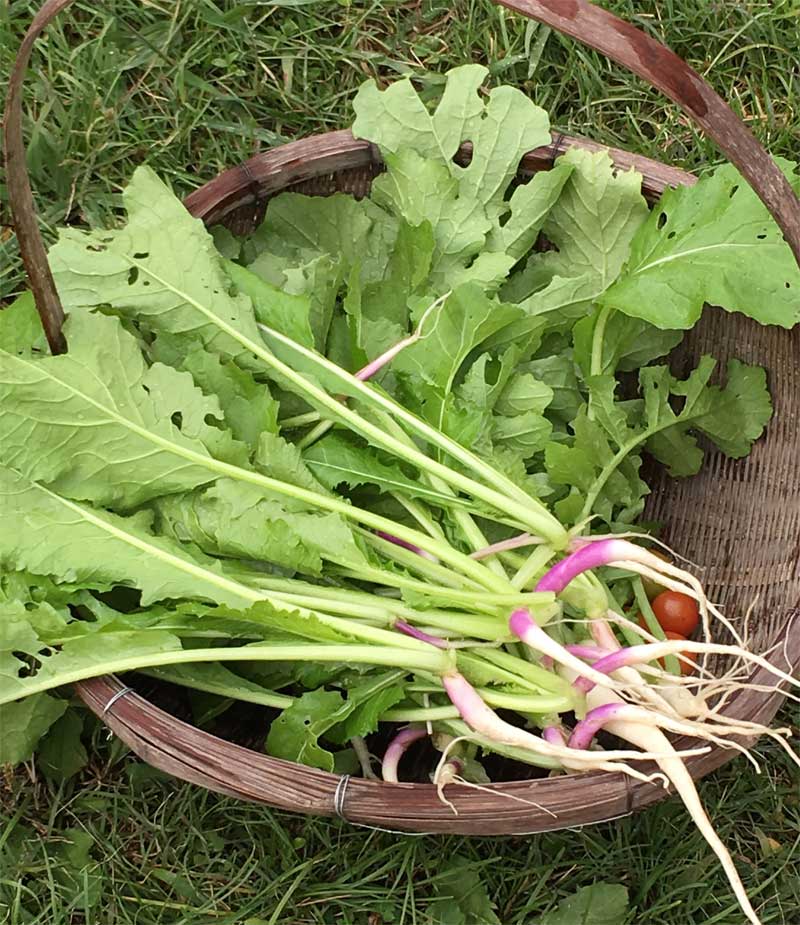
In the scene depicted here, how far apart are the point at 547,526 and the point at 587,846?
0.52 meters

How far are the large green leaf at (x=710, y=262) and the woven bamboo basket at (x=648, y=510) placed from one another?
98 mm

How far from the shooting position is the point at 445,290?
1.25m

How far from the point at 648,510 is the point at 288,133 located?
2.65ft

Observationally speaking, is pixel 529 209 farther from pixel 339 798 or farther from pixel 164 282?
pixel 339 798

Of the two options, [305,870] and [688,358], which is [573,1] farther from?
[305,870]

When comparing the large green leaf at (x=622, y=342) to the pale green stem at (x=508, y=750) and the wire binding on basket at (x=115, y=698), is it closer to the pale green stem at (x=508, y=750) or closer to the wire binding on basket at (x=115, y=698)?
the pale green stem at (x=508, y=750)

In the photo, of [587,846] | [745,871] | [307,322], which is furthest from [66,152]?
[745,871]

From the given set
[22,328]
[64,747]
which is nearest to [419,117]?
[22,328]

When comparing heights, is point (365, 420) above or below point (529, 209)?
below

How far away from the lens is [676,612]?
→ 126 centimetres

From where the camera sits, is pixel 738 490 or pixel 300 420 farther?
pixel 738 490

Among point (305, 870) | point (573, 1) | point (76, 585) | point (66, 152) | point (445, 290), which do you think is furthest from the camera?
point (66, 152)

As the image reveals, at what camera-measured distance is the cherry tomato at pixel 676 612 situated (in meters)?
1.25

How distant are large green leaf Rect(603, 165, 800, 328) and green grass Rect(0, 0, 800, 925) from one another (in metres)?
0.48
